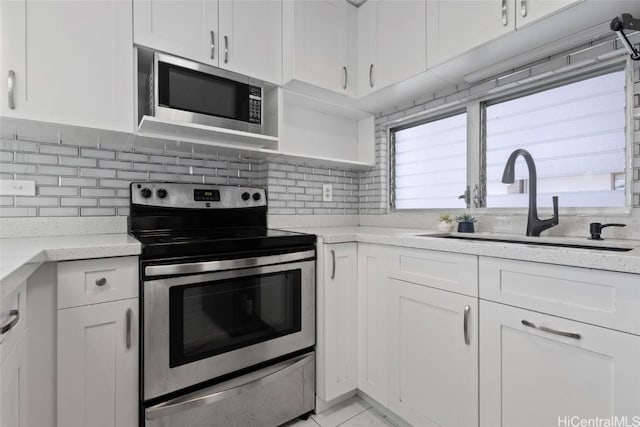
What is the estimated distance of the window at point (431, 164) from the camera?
2104 mm

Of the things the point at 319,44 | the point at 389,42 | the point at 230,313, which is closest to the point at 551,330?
the point at 230,313

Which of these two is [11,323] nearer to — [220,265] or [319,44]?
[220,265]

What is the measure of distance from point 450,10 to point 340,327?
1.79 m

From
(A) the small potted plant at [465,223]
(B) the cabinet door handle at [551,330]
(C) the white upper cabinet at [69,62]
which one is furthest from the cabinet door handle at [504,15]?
(C) the white upper cabinet at [69,62]

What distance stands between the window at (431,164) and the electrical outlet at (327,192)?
52cm

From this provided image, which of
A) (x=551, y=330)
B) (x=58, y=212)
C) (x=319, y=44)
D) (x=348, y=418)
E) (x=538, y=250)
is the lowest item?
(x=348, y=418)

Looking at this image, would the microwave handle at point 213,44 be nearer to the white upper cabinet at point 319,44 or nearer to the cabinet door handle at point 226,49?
the cabinet door handle at point 226,49

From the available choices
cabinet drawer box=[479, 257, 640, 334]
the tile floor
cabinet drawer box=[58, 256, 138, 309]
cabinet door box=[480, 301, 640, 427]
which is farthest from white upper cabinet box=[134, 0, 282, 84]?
the tile floor

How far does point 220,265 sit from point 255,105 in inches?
38.3

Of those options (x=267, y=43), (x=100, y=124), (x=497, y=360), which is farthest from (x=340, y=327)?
(x=267, y=43)

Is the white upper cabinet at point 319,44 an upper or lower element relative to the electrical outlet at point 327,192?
upper

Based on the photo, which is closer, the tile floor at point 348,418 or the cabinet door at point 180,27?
the cabinet door at point 180,27

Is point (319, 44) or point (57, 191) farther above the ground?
point (319, 44)

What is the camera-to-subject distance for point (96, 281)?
1173 mm
